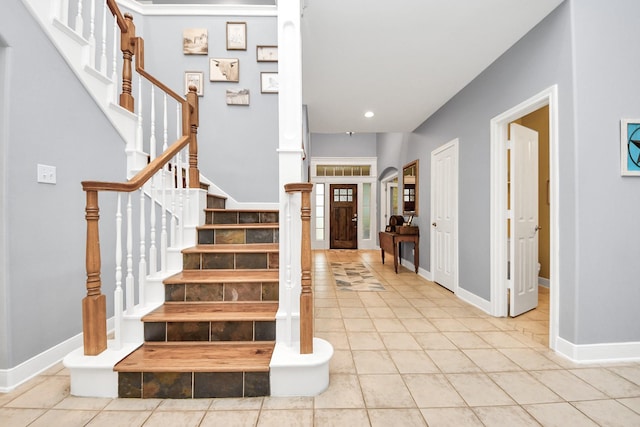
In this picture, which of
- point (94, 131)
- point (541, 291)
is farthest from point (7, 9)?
point (541, 291)

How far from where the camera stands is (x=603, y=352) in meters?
1.95

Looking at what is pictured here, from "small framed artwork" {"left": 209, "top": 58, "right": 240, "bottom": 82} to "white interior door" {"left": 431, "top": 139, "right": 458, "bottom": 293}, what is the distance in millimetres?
2808

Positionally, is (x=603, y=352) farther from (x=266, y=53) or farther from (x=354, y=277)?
(x=266, y=53)

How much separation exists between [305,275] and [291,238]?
240 mm

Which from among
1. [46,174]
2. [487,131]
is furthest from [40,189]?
[487,131]

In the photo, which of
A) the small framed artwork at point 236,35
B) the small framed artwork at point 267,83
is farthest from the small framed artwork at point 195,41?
the small framed artwork at point 267,83

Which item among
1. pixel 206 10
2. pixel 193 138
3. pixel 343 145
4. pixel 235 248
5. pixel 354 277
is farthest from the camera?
pixel 343 145

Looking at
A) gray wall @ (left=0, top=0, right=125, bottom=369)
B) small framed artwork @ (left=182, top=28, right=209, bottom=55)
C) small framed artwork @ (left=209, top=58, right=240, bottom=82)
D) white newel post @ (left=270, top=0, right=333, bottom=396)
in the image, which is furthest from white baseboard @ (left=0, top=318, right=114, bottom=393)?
small framed artwork @ (left=182, top=28, right=209, bottom=55)

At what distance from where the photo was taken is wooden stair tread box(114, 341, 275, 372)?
1534mm

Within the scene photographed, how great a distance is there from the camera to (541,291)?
12.4 feet

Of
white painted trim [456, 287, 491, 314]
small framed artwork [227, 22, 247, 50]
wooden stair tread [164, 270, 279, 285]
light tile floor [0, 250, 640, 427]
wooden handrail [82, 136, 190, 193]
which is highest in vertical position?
small framed artwork [227, 22, 247, 50]

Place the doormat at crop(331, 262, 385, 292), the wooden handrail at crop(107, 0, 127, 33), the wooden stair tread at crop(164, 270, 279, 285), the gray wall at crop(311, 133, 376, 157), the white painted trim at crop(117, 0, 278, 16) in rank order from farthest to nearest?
the gray wall at crop(311, 133, 376, 157)
the doormat at crop(331, 262, 385, 292)
the white painted trim at crop(117, 0, 278, 16)
the wooden handrail at crop(107, 0, 127, 33)
the wooden stair tread at crop(164, 270, 279, 285)

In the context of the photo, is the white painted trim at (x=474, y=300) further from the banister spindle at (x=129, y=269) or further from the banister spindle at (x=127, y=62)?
the banister spindle at (x=127, y=62)

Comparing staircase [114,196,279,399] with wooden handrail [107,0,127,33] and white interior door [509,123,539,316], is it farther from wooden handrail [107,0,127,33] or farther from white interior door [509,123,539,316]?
white interior door [509,123,539,316]
